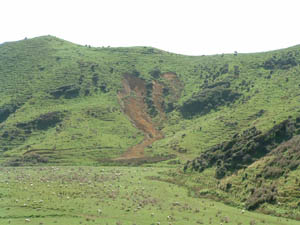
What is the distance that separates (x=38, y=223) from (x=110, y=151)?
56.3 metres

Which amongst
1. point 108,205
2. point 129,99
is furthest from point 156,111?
point 108,205

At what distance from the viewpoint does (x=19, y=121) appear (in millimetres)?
107062

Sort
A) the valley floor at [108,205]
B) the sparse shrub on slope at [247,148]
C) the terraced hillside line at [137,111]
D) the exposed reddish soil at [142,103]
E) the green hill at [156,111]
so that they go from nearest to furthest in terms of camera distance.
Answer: the valley floor at [108,205] < the sparse shrub on slope at [247,148] < the green hill at [156,111] < the terraced hillside line at [137,111] < the exposed reddish soil at [142,103]

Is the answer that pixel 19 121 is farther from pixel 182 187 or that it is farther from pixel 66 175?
pixel 182 187

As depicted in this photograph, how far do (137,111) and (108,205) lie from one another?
81530mm

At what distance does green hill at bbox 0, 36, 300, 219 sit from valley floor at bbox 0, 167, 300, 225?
187 inches

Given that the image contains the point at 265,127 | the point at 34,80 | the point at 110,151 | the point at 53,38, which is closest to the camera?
the point at 265,127

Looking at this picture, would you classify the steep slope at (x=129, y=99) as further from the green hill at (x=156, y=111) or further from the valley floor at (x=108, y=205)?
the valley floor at (x=108, y=205)

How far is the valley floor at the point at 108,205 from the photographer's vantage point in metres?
33.7

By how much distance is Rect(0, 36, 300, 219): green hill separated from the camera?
52.6 metres

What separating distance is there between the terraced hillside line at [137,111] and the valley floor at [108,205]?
35496 millimetres

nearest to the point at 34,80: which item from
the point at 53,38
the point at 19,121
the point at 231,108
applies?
the point at 19,121

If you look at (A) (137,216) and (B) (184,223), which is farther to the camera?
(A) (137,216)

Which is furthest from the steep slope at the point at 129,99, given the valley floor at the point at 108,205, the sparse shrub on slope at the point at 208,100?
the valley floor at the point at 108,205
